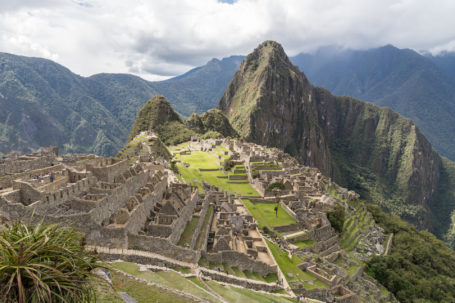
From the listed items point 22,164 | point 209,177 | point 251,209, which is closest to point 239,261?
point 251,209

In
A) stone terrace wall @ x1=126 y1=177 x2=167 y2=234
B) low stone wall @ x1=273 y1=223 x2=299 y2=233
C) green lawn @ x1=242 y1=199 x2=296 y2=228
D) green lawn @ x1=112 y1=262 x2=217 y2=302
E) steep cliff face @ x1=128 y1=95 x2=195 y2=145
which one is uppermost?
steep cliff face @ x1=128 y1=95 x2=195 y2=145

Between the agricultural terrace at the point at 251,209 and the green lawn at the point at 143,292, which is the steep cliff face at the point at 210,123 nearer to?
the agricultural terrace at the point at 251,209

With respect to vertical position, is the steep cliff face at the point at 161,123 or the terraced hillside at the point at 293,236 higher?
the steep cliff face at the point at 161,123

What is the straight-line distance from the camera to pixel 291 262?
1053 inches

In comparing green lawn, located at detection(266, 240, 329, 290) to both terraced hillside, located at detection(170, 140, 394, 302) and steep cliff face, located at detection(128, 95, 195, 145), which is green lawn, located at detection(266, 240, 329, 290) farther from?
steep cliff face, located at detection(128, 95, 195, 145)

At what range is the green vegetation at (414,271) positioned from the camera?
36.3 m

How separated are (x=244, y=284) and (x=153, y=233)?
292 inches

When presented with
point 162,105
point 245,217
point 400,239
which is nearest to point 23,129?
point 162,105

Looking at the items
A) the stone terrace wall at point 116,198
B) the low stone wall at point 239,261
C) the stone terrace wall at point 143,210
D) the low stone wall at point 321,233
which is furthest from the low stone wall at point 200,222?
the low stone wall at point 321,233

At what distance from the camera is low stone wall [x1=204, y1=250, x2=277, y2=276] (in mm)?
20047

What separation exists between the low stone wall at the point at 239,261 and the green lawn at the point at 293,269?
3144 millimetres

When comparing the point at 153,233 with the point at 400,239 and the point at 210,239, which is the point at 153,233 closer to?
the point at 210,239

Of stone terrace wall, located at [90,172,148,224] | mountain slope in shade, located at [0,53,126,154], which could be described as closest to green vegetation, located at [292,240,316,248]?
Answer: stone terrace wall, located at [90,172,148,224]

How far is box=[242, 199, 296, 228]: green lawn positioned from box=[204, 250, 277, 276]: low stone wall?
33.3 ft
